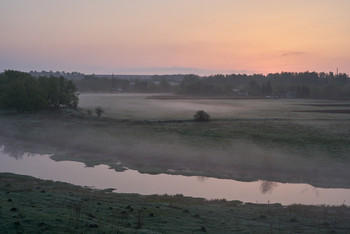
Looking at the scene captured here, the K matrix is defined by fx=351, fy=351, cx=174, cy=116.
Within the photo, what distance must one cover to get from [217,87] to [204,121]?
428 ft

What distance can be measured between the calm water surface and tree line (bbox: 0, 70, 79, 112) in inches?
1702

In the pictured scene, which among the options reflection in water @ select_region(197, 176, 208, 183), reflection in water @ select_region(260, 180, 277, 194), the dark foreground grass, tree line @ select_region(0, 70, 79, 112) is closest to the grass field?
reflection in water @ select_region(197, 176, 208, 183)

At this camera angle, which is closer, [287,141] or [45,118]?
[287,141]

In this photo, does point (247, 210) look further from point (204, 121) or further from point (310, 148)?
point (204, 121)

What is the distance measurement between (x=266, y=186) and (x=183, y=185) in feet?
21.6

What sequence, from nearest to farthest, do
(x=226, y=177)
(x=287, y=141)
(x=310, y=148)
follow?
(x=226, y=177)
(x=310, y=148)
(x=287, y=141)

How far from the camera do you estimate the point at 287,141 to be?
4400 cm

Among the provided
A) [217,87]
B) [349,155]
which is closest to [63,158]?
[349,155]

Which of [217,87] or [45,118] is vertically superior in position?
[217,87]

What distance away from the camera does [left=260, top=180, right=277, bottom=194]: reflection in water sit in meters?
26.4

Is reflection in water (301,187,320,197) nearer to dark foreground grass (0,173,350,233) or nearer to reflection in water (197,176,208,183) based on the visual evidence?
Answer: dark foreground grass (0,173,350,233)

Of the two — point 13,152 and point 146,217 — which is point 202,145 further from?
point 146,217

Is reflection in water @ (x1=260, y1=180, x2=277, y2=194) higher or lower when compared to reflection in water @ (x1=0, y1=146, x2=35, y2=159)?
higher

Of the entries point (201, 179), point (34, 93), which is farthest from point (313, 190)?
point (34, 93)
